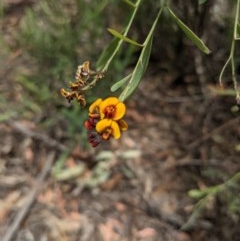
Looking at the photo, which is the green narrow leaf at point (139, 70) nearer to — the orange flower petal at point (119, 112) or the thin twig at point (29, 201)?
the orange flower petal at point (119, 112)

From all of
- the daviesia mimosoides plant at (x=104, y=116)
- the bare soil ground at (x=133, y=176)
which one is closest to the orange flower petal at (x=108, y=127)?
the daviesia mimosoides plant at (x=104, y=116)

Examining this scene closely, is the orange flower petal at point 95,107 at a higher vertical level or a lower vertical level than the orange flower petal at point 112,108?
higher

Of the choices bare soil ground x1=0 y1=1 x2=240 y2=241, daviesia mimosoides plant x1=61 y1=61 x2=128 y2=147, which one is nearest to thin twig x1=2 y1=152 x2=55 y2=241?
bare soil ground x1=0 y1=1 x2=240 y2=241

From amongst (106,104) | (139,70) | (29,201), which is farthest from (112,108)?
(29,201)

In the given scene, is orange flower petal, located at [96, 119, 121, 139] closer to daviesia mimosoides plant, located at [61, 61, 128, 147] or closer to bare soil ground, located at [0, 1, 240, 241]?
daviesia mimosoides plant, located at [61, 61, 128, 147]

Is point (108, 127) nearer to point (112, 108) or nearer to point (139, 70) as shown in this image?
point (112, 108)

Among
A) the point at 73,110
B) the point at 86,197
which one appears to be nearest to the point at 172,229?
the point at 86,197

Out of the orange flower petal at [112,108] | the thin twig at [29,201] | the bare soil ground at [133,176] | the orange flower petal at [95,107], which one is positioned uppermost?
the orange flower petal at [95,107]

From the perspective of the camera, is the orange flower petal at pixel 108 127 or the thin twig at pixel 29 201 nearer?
the orange flower petal at pixel 108 127
